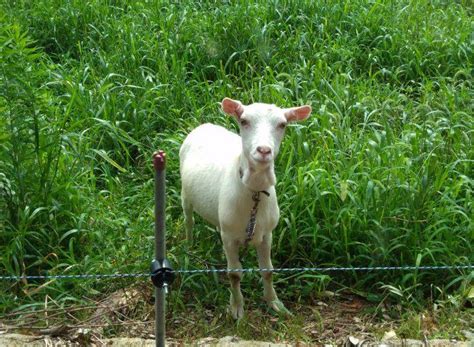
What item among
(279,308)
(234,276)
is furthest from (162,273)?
(279,308)

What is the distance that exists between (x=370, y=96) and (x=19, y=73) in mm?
2910

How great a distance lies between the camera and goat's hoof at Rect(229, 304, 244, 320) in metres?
4.54

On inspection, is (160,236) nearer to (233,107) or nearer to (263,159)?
(263,159)

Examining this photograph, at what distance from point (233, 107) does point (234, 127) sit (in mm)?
1945

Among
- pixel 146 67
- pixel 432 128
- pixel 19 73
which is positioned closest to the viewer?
pixel 19 73

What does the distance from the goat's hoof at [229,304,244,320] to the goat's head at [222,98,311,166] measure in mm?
1035

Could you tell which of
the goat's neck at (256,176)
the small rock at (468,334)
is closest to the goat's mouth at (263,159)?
the goat's neck at (256,176)

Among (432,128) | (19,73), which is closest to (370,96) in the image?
(432,128)

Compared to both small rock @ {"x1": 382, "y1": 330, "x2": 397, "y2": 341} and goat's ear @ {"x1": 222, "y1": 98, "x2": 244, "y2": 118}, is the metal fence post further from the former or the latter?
small rock @ {"x1": 382, "y1": 330, "x2": 397, "y2": 341}

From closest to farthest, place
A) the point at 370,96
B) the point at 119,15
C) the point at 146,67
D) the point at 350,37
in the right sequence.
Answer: the point at 370,96
the point at 146,67
the point at 350,37
the point at 119,15

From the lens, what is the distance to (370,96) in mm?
6328

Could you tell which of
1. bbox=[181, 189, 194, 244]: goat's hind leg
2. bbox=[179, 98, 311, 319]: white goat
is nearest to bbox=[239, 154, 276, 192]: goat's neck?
bbox=[179, 98, 311, 319]: white goat

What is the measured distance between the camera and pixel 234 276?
4.45m

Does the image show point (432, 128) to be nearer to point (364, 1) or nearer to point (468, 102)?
point (468, 102)
